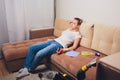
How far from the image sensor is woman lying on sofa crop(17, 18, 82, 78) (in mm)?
2408

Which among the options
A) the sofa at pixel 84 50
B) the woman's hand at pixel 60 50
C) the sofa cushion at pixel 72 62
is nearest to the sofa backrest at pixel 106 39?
the sofa at pixel 84 50

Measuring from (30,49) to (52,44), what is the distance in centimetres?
39

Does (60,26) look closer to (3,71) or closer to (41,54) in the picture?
(41,54)

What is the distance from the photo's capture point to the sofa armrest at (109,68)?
1.23 m

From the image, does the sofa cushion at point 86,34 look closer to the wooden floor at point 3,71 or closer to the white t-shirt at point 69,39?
the white t-shirt at point 69,39

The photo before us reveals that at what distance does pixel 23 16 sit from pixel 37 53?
1.21 meters

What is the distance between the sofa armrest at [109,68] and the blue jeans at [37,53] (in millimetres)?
1195

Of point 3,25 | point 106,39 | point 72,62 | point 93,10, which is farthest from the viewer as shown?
point 3,25

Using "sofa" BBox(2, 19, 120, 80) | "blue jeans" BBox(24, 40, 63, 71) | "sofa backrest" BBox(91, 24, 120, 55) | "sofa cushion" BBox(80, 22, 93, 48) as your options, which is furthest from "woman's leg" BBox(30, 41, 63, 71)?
"sofa backrest" BBox(91, 24, 120, 55)

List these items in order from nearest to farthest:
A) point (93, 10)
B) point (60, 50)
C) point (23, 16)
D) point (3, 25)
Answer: point (60, 50), point (93, 10), point (3, 25), point (23, 16)

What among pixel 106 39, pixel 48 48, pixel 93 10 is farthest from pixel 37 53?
pixel 93 10

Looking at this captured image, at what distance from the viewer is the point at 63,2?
3379 mm

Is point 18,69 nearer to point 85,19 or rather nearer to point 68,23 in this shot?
point 68,23

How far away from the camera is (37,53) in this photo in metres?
2.44
